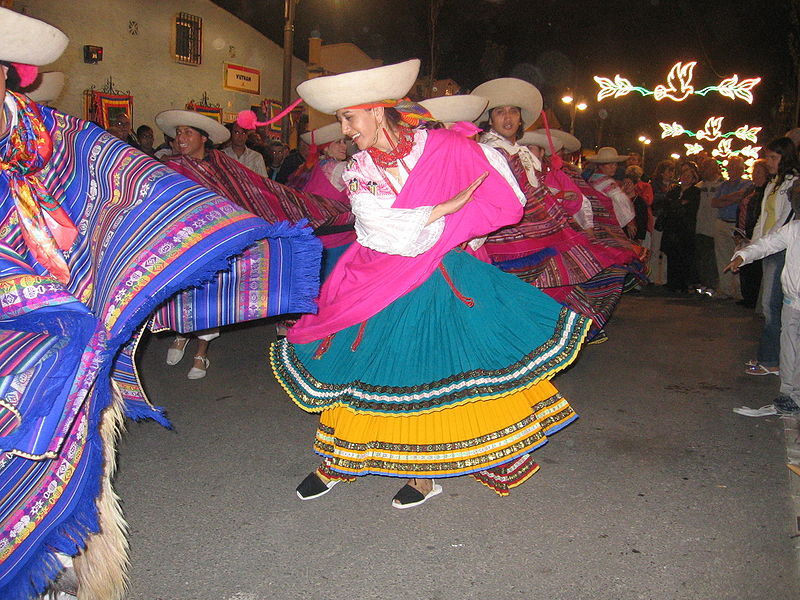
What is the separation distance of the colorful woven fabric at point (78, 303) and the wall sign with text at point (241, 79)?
1454 cm

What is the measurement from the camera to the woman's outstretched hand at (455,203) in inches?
118

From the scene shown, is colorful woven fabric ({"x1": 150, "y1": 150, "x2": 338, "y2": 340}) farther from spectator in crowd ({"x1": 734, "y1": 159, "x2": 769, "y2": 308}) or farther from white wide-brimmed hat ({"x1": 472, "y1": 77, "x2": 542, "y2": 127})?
spectator in crowd ({"x1": 734, "y1": 159, "x2": 769, "y2": 308})

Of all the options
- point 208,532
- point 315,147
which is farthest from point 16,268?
point 315,147

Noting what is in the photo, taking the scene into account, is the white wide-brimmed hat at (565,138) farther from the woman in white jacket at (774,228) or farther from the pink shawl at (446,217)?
the pink shawl at (446,217)

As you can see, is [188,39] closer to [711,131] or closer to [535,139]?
[535,139]

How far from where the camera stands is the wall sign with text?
15742 mm

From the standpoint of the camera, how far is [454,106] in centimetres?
398

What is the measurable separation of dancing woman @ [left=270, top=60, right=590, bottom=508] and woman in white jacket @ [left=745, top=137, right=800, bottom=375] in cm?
301

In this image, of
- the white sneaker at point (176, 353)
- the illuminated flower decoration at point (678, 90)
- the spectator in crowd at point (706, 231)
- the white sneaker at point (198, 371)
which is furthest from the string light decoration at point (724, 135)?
the white sneaker at point (198, 371)

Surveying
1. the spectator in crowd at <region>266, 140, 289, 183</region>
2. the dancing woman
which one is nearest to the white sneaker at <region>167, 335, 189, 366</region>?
the dancing woman

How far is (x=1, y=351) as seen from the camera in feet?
5.42

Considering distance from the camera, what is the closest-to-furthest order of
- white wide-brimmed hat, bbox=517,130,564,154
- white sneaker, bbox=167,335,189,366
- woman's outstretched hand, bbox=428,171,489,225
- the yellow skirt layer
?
1. the yellow skirt layer
2. woman's outstretched hand, bbox=428,171,489,225
3. white sneaker, bbox=167,335,189,366
4. white wide-brimmed hat, bbox=517,130,564,154

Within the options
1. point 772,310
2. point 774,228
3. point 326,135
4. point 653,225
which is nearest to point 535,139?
point 326,135

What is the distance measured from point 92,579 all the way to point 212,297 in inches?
36.5
